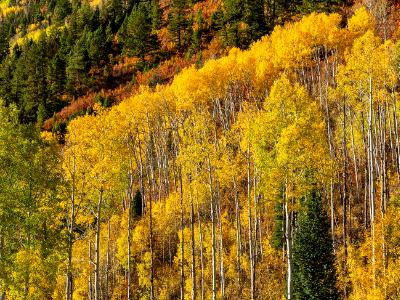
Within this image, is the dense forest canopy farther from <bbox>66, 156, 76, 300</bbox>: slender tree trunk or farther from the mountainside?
the mountainside

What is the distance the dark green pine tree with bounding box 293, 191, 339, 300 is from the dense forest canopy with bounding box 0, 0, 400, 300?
7 cm

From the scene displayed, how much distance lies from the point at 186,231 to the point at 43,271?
1995cm

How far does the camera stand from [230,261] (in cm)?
3259

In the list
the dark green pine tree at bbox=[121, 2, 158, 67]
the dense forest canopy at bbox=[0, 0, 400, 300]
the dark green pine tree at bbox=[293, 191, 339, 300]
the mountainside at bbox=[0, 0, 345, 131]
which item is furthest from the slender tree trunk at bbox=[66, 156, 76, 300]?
the dark green pine tree at bbox=[121, 2, 158, 67]

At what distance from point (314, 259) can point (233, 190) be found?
16.7 meters

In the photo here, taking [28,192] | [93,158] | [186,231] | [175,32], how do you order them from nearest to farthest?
[28,192] → [93,158] → [186,231] → [175,32]

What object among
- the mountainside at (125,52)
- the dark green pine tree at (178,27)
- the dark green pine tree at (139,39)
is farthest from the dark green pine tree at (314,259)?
the dark green pine tree at (139,39)

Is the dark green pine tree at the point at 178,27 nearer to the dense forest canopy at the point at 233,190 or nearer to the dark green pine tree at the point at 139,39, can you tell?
the dark green pine tree at the point at 139,39

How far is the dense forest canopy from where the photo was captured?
62.3 feet

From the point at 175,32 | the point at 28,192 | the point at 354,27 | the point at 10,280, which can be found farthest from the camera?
the point at 175,32

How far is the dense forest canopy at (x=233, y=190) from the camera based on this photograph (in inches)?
748

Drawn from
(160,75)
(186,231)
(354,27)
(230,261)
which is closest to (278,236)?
(230,261)

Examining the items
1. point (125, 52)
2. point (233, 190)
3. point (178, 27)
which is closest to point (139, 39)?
point (125, 52)

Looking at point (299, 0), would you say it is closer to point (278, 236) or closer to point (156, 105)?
point (156, 105)
